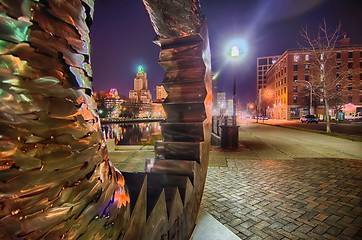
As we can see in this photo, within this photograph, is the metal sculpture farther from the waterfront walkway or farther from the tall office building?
the tall office building

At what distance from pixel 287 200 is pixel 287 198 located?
0.41ft

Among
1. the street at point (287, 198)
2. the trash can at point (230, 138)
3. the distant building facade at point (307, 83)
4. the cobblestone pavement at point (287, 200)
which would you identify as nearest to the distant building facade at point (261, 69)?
the distant building facade at point (307, 83)

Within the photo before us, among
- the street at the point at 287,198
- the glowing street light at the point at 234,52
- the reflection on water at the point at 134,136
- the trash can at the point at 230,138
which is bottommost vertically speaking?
the reflection on water at the point at 134,136

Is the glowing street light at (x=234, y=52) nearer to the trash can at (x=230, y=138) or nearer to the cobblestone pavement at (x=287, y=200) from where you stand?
the trash can at (x=230, y=138)

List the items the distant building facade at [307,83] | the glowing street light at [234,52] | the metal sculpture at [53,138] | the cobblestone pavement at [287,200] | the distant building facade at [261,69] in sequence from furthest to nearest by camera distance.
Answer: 1. the distant building facade at [261,69]
2. the distant building facade at [307,83]
3. the glowing street light at [234,52]
4. the cobblestone pavement at [287,200]
5. the metal sculpture at [53,138]

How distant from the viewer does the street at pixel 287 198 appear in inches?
139

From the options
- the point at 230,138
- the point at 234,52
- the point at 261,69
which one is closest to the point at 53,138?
the point at 230,138

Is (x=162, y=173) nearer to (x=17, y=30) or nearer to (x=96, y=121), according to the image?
(x=96, y=121)

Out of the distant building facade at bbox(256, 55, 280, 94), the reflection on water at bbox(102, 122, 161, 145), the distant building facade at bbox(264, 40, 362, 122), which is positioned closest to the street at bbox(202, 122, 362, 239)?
the reflection on water at bbox(102, 122, 161, 145)

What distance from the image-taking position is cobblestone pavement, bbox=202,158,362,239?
3.53 meters

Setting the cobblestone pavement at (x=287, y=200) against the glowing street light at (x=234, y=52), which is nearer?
the cobblestone pavement at (x=287, y=200)

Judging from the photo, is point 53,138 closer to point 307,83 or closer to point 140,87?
point 307,83

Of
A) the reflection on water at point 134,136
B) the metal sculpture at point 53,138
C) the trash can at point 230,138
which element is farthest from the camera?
the reflection on water at point 134,136

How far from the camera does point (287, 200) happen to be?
470 centimetres
